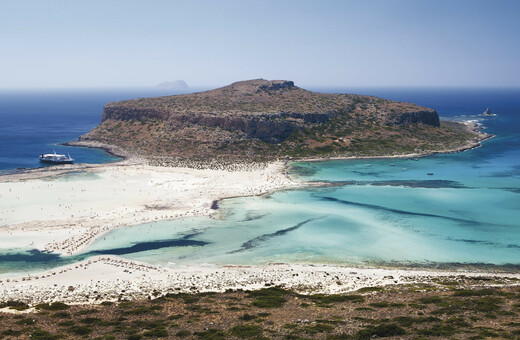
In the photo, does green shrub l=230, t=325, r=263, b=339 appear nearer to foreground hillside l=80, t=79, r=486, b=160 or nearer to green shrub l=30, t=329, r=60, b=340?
green shrub l=30, t=329, r=60, b=340

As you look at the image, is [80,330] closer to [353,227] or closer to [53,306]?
[53,306]

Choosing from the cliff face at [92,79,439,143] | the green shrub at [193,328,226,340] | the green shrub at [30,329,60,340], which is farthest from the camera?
the cliff face at [92,79,439,143]

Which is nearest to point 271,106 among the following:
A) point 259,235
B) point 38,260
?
point 259,235

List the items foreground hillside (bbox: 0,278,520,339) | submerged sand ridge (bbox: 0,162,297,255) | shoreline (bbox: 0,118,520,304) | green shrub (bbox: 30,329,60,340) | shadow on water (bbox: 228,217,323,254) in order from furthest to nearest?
1. submerged sand ridge (bbox: 0,162,297,255)
2. shadow on water (bbox: 228,217,323,254)
3. shoreline (bbox: 0,118,520,304)
4. foreground hillside (bbox: 0,278,520,339)
5. green shrub (bbox: 30,329,60,340)

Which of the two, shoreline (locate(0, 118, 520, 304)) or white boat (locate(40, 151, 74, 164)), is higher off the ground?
white boat (locate(40, 151, 74, 164))

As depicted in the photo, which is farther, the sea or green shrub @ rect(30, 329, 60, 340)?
the sea

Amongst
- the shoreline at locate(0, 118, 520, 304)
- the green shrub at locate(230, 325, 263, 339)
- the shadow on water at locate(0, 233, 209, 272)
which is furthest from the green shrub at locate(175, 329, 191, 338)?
the shadow on water at locate(0, 233, 209, 272)

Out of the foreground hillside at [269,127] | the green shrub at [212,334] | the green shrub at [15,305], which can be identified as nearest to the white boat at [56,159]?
the foreground hillside at [269,127]
